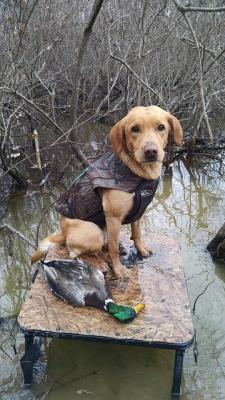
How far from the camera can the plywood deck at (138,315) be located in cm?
293

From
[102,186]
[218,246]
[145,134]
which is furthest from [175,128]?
[218,246]

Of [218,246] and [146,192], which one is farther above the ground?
[146,192]

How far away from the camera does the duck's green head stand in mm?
3033

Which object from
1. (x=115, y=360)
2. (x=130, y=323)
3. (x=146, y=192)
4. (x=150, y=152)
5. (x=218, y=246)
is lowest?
(x=115, y=360)

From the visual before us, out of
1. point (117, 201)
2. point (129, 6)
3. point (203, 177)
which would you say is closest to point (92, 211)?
point (117, 201)

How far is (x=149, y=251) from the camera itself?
4.19 meters

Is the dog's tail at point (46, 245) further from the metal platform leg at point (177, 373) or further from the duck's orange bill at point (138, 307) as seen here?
the metal platform leg at point (177, 373)

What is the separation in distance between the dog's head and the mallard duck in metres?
1.02

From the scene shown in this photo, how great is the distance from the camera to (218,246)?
5.19 m

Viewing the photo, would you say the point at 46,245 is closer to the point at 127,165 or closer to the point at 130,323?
the point at 127,165

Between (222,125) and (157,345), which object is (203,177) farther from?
(157,345)

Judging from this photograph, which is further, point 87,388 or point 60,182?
point 60,182

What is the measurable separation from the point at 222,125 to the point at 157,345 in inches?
444

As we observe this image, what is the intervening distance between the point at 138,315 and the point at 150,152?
4.20ft
